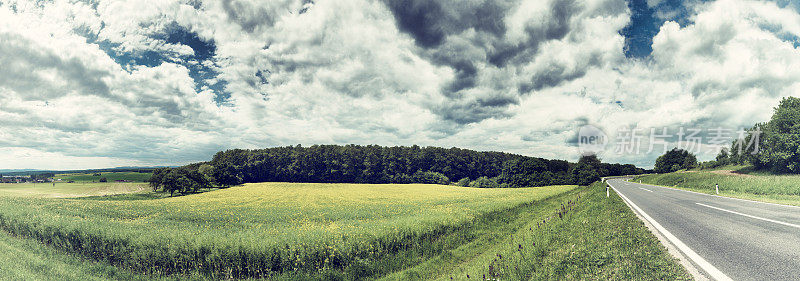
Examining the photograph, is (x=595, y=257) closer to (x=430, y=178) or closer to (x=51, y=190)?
(x=51, y=190)

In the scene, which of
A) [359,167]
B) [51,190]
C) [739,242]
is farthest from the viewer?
[359,167]

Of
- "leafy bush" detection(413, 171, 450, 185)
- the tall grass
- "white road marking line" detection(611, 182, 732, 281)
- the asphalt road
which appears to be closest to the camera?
"white road marking line" detection(611, 182, 732, 281)

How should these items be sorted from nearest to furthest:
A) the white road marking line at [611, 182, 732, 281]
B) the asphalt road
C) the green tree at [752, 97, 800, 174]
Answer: the white road marking line at [611, 182, 732, 281]
the asphalt road
the green tree at [752, 97, 800, 174]

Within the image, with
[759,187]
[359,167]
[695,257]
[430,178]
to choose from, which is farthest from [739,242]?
[359,167]

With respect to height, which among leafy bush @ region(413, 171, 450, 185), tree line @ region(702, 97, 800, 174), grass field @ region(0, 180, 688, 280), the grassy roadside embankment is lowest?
leafy bush @ region(413, 171, 450, 185)

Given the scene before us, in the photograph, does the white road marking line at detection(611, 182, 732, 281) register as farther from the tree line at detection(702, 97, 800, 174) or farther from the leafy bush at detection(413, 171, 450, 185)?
the leafy bush at detection(413, 171, 450, 185)

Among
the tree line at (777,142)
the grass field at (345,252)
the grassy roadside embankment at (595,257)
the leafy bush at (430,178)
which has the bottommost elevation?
the leafy bush at (430,178)

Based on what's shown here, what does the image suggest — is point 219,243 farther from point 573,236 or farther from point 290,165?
point 290,165

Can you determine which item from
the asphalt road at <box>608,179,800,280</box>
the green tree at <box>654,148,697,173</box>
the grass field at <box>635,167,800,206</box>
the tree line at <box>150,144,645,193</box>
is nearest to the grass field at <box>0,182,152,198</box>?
the tree line at <box>150,144,645,193</box>

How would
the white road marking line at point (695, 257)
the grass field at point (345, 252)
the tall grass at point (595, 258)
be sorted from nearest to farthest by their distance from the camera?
the white road marking line at point (695, 257)
the tall grass at point (595, 258)
the grass field at point (345, 252)

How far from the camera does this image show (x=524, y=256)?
806 centimetres

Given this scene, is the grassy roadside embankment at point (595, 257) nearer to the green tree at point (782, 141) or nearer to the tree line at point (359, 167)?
the green tree at point (782, 141)

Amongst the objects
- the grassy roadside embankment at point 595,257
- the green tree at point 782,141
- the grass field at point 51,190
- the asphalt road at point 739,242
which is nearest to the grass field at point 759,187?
the asphalt road at point 739,242

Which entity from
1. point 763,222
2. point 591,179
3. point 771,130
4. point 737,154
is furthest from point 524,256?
point 591,179
